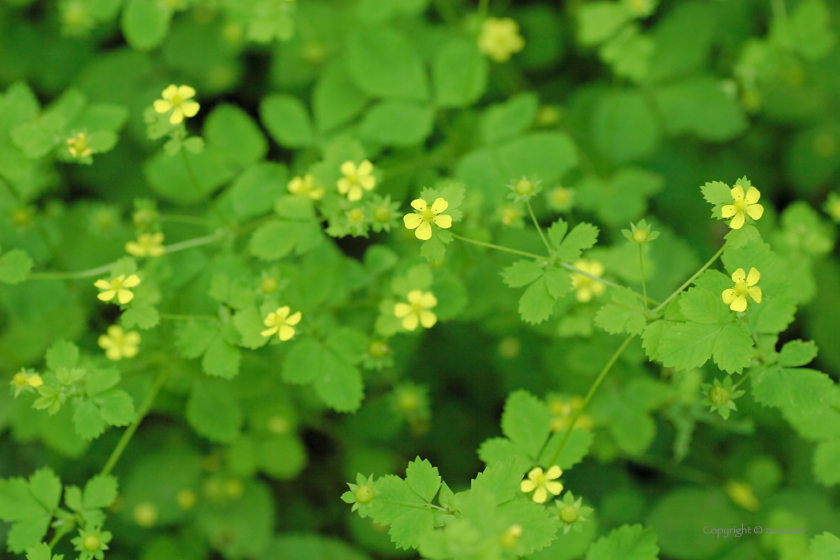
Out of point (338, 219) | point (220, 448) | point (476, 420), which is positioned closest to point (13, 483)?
point (220, 448)

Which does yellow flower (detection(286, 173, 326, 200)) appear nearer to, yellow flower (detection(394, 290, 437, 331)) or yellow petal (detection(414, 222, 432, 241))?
yellow flower (detection(394, 290, 437, 331))

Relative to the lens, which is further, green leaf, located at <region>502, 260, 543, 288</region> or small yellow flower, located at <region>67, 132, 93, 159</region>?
small yellow flower, located at <region>67, 132, 93, 159</region>

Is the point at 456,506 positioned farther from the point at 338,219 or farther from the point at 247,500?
the point at 247,500

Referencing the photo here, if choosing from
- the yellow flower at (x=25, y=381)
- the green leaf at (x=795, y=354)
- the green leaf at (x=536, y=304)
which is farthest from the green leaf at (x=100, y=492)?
the green leaf at (x=795, y=354)

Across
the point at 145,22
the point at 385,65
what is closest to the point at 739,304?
the point at 385,65

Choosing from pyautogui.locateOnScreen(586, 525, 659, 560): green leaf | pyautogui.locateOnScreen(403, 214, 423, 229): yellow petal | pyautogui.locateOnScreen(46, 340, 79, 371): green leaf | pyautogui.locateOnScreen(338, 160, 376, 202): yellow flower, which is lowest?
pyautogui.locateOnScreen(586, 525, 659, 560): green leaf

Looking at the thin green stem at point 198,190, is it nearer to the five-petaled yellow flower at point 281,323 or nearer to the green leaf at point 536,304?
the five-petaled yellow flower at point 281,323

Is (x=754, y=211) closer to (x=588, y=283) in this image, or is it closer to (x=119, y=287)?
(x=588, y=283)

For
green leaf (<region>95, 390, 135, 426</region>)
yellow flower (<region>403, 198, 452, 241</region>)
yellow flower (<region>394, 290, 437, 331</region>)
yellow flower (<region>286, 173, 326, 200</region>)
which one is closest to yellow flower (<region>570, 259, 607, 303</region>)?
yellow flower (<region>394, 290, 437, 331</region>)
